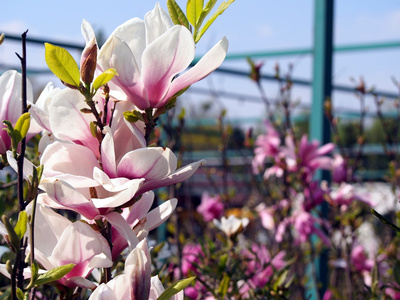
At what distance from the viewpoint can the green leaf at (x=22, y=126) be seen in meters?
0.50

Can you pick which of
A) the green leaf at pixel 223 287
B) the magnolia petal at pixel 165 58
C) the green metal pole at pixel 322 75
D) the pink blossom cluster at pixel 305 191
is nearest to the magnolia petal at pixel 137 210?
the magnolia petal at pixel 165 58

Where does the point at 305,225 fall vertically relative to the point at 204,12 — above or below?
below

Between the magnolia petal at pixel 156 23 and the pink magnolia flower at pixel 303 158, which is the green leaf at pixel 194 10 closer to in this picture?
the magnolia petal at pixel 156 23

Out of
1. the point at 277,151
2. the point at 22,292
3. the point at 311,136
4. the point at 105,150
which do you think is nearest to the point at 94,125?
the point at 105,150

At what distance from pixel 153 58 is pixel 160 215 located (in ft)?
0.52

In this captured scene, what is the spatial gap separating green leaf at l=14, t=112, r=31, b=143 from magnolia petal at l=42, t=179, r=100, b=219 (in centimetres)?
7

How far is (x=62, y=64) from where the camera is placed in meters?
0.49

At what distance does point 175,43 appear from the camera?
50 cm

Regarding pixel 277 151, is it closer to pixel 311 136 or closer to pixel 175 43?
pixel 311 136

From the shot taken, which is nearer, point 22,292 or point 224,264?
point 22,292

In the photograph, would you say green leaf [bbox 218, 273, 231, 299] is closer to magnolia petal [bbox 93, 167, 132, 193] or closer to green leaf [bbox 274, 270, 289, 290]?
green leaf [bbox 274, 270, 289, 290]

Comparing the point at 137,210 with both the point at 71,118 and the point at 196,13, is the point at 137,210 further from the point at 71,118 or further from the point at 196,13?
the point at 196,13

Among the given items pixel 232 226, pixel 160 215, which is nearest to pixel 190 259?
pixel 232 226

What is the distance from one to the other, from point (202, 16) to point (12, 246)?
298mm
